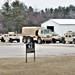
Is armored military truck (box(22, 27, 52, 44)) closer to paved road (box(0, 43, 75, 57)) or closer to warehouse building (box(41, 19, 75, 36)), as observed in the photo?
paved road (box(0, 43, 75, 57))

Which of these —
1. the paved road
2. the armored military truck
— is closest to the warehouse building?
the armored military truck

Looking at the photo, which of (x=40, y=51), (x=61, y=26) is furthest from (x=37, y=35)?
(x=61, y=26)

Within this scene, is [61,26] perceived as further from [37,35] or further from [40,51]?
[40,51]

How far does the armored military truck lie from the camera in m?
52.0

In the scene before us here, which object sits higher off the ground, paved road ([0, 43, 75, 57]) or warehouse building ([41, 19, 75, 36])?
warehouse building ([41, 19, 75, 36])

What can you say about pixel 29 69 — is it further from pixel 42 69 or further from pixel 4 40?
pixel 4 40

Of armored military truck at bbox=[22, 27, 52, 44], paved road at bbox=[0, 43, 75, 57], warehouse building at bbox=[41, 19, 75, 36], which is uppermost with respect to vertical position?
warehouse building at bbox=[41, 19, 75, 36]

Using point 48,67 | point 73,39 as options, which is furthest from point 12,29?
point 48,67

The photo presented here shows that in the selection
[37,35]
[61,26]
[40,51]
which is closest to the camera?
[40,51]

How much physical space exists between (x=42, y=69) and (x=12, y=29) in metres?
98.8

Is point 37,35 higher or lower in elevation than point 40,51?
higher

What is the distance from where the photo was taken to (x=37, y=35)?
176 ft

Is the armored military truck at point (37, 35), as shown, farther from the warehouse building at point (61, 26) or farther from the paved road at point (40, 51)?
the warehouse building at point (61, 26)

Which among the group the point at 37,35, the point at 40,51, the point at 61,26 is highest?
the point at 61,26
